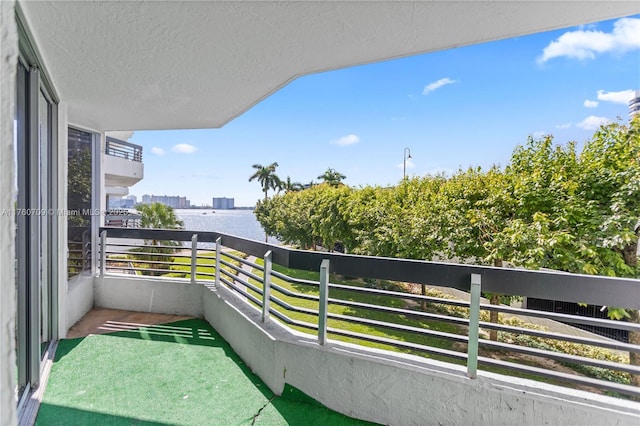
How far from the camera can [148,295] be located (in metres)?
4.08

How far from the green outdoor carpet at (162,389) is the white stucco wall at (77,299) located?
0.38 meters

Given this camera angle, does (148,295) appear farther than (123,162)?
No

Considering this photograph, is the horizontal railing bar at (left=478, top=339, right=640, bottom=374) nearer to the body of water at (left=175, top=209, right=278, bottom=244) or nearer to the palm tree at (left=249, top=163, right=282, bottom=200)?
the body of water at (left=175, top=209, right=278, bottom=244)

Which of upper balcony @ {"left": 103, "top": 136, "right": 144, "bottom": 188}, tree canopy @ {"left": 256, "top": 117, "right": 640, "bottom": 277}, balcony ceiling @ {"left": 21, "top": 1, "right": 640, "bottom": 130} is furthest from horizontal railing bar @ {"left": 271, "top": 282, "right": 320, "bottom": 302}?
upper balcony @ {"left": 103, "top": 136, "right": 144, "bottom": 188}

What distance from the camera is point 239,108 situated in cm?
354

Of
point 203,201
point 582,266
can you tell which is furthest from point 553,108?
point 203,201

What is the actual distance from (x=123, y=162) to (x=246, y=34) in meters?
13.2

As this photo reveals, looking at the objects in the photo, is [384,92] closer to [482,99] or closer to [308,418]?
[482,99]

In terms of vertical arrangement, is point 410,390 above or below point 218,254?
below

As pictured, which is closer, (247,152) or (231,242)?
(231,242)

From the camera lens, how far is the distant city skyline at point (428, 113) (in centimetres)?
762

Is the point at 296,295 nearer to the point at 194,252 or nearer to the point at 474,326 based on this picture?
the point at 474,326

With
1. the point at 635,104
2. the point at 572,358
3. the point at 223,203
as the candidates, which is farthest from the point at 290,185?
the point at 572,358

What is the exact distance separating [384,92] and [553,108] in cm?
1912
